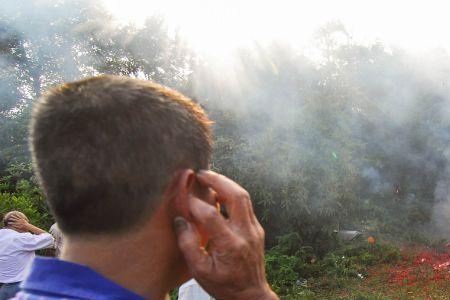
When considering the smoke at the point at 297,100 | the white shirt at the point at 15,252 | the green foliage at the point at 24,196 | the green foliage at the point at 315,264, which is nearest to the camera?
the white shirt at the point at 15,252

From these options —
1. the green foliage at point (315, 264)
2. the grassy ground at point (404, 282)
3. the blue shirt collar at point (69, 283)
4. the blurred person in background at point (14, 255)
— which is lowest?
the green foliage at point (315, 264)

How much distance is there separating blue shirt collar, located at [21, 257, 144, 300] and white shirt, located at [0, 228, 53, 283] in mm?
4524

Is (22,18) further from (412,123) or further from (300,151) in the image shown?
(412,123)

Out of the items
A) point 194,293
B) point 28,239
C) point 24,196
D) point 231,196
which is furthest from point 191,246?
point 24,196

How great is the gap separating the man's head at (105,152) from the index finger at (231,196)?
0.28 ft

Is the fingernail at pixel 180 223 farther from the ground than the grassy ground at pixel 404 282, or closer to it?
farther from the ground

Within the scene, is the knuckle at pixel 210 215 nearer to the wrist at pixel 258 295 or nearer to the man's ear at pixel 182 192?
the man's ear at pixel 182 192

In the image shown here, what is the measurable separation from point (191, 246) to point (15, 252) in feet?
15.6

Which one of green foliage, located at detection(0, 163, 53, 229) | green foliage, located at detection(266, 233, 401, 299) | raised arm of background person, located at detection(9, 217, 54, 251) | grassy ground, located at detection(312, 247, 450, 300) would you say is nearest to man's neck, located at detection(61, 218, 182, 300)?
raised arm of background person, located at detection(9, 217, 54, 251)

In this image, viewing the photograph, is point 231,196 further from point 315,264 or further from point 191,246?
point 315,264

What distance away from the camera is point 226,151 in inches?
430

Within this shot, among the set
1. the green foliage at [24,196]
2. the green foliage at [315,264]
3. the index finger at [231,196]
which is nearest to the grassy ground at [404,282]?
the green foliage at [315,264]

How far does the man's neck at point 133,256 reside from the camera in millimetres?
1062

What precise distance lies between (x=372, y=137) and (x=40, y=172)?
16.6 m
